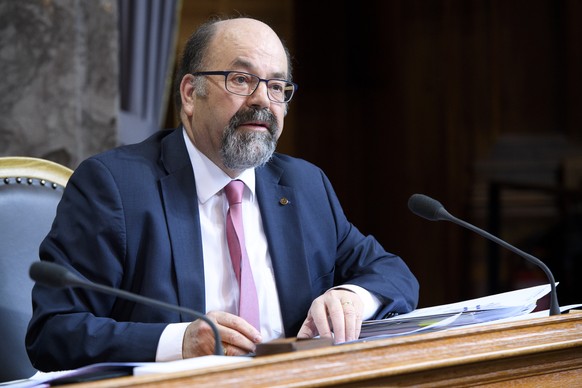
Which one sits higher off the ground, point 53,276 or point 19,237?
point 53,276

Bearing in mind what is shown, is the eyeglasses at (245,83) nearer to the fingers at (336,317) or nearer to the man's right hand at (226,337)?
the fingers at (336,317)

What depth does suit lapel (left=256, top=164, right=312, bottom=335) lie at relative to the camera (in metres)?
2.41

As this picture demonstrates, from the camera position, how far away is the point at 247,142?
240 centimetres

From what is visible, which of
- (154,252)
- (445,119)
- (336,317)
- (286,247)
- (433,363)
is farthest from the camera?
(445,119)

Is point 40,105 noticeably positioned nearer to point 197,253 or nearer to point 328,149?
point 197,253

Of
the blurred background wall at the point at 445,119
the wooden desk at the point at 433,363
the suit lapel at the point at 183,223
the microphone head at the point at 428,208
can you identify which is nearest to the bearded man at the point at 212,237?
the suit lapel at the point at 183,223

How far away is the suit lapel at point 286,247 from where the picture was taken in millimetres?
2412

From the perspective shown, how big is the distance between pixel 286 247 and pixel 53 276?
3.09 ft

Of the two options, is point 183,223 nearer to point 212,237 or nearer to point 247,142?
point 212,237

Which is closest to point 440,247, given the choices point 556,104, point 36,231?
point 556,104

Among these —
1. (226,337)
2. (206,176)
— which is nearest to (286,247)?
(206,176)

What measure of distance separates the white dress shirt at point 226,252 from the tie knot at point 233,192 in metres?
0.01

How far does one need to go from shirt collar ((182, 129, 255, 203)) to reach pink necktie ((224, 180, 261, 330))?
0.10 ft

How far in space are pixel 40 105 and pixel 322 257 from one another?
1334 millimetres
